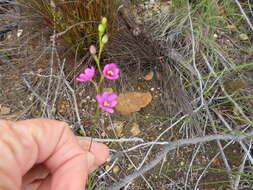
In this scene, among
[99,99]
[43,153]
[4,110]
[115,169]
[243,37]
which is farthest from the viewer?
[243,37]

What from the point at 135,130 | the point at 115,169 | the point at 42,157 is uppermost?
the point at 42,157

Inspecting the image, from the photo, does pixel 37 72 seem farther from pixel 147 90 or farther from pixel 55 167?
pixel 55 167

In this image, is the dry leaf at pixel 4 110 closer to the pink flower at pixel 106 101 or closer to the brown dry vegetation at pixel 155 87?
the brown dry vegetation at pixel 155 87

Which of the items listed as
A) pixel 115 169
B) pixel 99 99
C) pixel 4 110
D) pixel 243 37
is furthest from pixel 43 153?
pixel 243 37

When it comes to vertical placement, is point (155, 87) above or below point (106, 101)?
below

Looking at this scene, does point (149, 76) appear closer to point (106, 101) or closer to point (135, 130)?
point (135, 130)

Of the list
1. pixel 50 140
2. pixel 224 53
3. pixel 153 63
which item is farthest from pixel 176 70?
pixel 50 140
